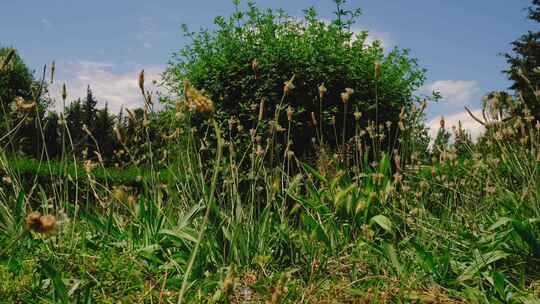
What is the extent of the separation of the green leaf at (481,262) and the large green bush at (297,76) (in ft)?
11.8

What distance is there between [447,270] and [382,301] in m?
0.65

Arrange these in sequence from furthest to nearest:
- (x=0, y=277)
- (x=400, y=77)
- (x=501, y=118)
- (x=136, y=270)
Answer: (x=400, y=77), (x=501, y=118), (x=136, y=270), (x=0, y=277)

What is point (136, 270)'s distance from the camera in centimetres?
265

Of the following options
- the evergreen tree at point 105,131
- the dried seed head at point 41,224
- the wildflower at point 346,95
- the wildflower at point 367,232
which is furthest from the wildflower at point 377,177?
the evergreen tree at point 105,131

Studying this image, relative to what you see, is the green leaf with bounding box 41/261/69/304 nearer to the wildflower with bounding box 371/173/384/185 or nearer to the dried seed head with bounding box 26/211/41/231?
the dried seed head with bounding box 26/211/41/231

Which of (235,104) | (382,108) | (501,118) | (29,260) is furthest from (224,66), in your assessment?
(29,260)

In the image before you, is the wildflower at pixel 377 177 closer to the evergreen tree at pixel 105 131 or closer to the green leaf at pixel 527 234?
the green leaf at pixel 527 234

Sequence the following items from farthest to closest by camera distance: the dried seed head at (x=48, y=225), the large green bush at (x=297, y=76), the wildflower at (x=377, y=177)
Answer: the large green bush at (x=297, y=76) < the wildflower at (x=377, y=177) < the dried seed head at (x=48, y=225)

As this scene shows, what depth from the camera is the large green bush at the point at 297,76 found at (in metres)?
6.73

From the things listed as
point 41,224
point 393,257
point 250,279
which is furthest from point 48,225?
point 393,257

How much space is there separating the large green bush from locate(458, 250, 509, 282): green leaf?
11.8 ft

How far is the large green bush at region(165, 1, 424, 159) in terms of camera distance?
6730 mm

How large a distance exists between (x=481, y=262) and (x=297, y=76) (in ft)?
13.7

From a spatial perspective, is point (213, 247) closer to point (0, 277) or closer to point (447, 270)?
point (0, 277)
